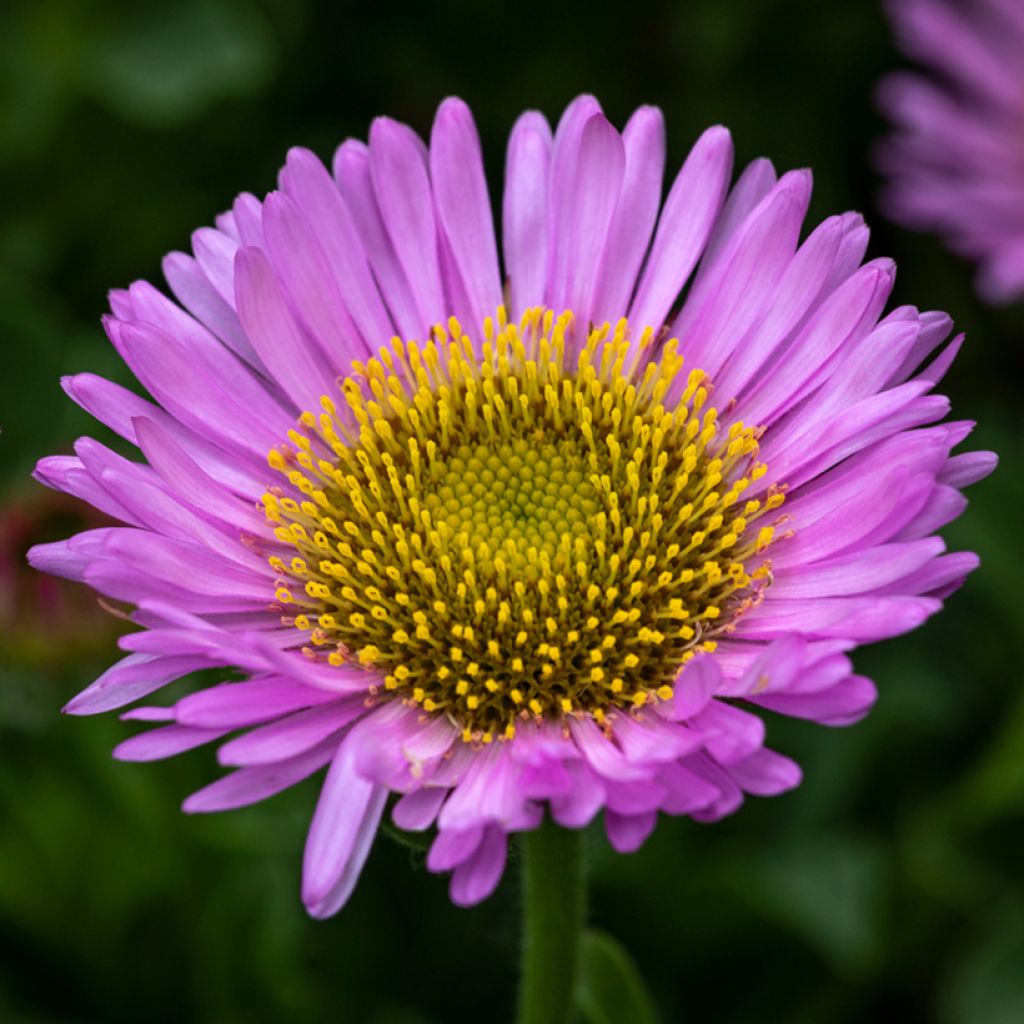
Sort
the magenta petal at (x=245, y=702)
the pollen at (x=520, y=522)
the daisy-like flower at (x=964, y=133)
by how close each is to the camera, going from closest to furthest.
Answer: the magenta petal at (x=245, y=702) < the pollen at (x=520, y=522) < the daisy-like flower at (x=964, y=133)

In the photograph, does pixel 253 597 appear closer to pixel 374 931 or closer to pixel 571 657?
pixel 571 657

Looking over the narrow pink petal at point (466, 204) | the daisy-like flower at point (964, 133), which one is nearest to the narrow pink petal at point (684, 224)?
the narrow pink petal at point (466, 204)

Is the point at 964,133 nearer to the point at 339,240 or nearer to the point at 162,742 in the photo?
the point at 339,240

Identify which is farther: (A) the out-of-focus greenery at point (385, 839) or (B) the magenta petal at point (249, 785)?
(A) the out-of-focus greenery at point (385, 839)

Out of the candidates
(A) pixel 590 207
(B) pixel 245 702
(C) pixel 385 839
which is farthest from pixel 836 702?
(C) pixel 385 839

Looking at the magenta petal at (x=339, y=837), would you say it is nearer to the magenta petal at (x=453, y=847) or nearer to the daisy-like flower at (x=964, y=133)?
the magenta petal at (x=453, y=847)

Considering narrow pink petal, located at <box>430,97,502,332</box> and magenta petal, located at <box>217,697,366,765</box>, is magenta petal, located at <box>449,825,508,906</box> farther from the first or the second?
narrow pink petal, located at <box>430,97,502,332</box>

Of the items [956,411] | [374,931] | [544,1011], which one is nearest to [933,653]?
[956,411]
